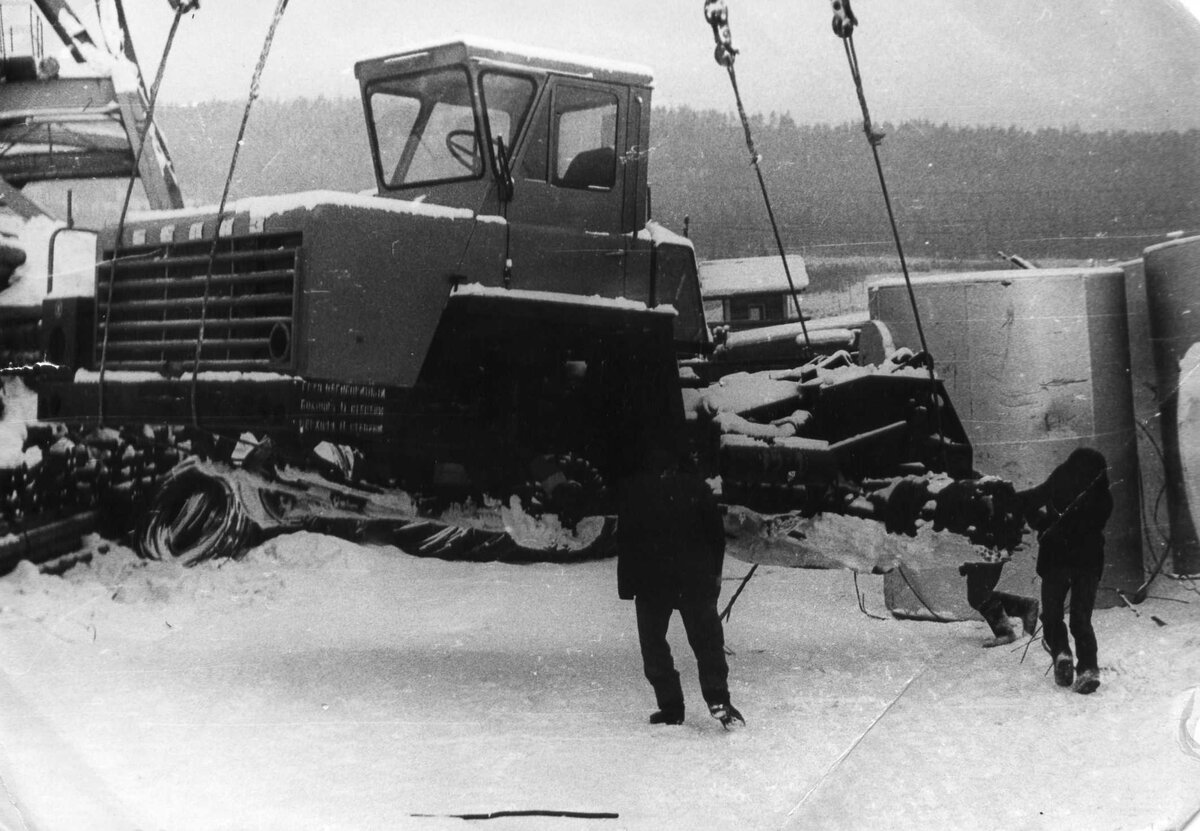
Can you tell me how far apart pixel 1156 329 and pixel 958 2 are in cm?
79

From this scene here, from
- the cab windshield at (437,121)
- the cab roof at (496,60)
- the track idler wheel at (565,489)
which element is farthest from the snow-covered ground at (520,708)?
the cab roof at (496,60)

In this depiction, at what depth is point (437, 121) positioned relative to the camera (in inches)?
79.4

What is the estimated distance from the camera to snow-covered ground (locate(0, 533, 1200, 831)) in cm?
183

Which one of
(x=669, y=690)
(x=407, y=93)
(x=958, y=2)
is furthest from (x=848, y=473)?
(x=407, y=93)

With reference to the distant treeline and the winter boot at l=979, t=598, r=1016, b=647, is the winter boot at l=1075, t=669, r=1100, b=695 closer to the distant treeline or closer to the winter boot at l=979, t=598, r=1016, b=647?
the winter boot at l=979, t=598, r=1016, b=647

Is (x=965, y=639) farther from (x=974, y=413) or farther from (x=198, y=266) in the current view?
(x=198, y=266)

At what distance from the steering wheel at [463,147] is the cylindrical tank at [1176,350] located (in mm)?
1418

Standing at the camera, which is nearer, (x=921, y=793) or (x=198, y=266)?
(x=921, y=793)

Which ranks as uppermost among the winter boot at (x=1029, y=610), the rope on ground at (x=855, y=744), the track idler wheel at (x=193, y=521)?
the track idler wheel at (x=193, y=521)

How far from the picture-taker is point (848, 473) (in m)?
1.89

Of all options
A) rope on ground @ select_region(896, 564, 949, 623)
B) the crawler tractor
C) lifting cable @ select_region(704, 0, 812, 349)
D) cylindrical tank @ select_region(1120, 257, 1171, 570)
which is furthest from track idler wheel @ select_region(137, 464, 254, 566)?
cylindrical tank @ select_region(1120, 257, 1171, 570)

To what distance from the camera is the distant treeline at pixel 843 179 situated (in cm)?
191

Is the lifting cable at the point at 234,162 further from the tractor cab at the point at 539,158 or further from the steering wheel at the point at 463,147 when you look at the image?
the steering wheel at the point at 463,147

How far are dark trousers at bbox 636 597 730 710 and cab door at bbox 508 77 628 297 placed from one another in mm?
654
